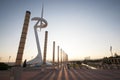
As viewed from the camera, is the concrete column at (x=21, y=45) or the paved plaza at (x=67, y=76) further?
the paved plaza at (x=67, y=76)

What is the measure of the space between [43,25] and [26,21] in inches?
1647

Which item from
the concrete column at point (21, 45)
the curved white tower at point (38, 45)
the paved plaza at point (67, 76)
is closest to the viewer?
the concrete column at point (21, 45)

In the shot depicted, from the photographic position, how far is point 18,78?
22.5 ft

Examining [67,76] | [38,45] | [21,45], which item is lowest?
[67,76]

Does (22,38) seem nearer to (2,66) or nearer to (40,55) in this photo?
(2,66)

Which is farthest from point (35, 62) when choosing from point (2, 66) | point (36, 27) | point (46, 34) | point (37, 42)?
point (46, 34)

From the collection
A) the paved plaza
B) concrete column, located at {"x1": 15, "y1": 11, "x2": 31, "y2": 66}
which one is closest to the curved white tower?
the paved plaza

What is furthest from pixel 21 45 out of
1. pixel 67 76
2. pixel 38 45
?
pixel 38 45

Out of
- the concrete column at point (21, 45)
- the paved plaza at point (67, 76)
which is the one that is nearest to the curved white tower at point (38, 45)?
the paved plaza at point (67, 76)

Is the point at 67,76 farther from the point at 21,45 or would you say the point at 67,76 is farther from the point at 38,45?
the point at 38,45

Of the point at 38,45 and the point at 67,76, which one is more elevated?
the point at 38,45

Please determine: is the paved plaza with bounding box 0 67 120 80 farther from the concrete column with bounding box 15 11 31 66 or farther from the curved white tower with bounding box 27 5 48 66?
the curved white tower with bounding box 27 5 48 66

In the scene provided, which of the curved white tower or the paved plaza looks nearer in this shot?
the paved plaza

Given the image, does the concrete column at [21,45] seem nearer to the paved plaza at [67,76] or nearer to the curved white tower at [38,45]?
the paved plaza at [67,76]
